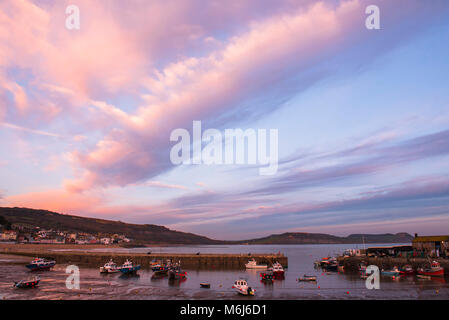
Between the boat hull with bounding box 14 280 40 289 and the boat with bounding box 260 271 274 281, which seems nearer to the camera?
the boat hull with bounding box 14 280 40 289

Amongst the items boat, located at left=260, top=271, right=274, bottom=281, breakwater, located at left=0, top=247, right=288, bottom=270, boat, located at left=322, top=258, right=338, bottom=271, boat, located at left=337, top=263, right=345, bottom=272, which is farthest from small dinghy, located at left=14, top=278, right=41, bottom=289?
boat, located at left=337, top=263, right=345, bottom=272

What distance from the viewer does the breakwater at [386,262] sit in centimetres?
6525

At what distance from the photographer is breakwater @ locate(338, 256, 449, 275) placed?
6525 centimetres

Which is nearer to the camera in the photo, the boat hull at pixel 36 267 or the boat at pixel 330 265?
the boat hull at pixel 36 267

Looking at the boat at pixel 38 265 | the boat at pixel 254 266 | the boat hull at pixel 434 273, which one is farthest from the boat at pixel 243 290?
the boat at pixel 38 265

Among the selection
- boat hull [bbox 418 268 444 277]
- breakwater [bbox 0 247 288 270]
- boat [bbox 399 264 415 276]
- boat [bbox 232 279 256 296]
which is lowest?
breakwater [bbox 0 247 288 270]

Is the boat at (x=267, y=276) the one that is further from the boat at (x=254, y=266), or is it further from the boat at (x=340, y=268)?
the boat at (x=340, y=268)

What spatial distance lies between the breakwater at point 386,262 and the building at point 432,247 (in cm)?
377

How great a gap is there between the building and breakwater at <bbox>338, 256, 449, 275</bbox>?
3770mm

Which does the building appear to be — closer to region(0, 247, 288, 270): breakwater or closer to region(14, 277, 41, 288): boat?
region(0, 247, 288, 270): breakwater

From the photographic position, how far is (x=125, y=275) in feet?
196
